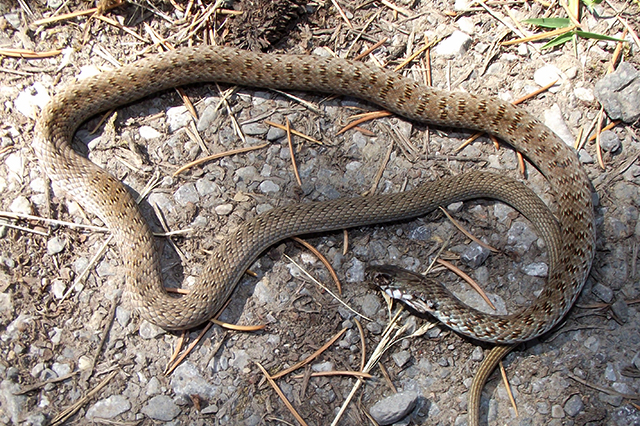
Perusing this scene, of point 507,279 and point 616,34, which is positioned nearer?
point 507,279

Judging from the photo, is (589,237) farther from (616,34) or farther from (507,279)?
(616,34)

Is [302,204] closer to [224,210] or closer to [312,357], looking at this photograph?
[224,210]

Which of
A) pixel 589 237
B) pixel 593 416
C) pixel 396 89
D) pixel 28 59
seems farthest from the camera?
pixel 28 59

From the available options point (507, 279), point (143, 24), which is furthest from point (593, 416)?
point (143, 24)

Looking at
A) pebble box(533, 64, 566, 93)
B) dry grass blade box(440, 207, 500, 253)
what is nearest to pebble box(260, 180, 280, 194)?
dry grass blade box(440, 207, 500, 253)

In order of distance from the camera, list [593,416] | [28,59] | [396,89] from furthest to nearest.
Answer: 1. [28,59]
2. [396,89]
3. [593,416]

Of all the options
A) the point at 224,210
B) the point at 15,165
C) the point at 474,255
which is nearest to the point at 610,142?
Answer: the point at 474,255

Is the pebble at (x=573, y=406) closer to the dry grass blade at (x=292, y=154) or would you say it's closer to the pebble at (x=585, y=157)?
the pebble at (x=585, y=157)
